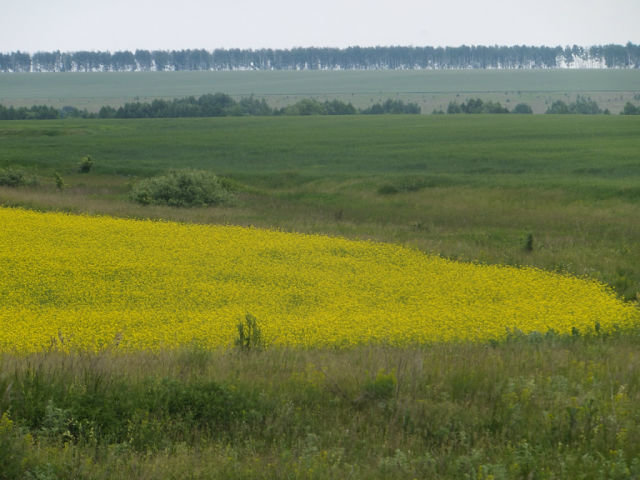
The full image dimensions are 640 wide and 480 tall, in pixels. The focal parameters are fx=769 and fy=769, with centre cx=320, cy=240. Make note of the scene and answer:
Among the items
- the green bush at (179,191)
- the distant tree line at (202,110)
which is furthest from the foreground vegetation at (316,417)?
the distant tree line at (202,110)

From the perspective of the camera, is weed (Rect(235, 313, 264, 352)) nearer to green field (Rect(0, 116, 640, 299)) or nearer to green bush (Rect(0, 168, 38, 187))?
green field (Rect(0, 116, 640, 299))

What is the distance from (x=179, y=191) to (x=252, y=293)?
62.3ft

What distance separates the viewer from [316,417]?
8.42m

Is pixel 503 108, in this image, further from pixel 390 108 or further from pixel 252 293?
pixel 252 293

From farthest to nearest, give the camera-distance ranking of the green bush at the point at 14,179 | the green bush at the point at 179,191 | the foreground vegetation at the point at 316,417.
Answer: the green bush at the point at 14,179 → the green bush at the point at 179,191 → the foreground vegetation at the point at 316,417

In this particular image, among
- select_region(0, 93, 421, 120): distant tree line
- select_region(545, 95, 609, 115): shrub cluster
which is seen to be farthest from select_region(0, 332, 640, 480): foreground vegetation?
select_region(545, 95, 609, 115): shrub cluster

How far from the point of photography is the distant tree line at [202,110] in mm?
111500

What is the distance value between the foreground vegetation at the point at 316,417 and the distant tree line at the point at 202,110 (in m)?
106

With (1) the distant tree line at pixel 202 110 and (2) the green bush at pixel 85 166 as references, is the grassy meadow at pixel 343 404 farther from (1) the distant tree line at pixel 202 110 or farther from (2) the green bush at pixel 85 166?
(1) the distant tree line at pixel 202 110

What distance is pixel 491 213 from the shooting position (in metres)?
34.3

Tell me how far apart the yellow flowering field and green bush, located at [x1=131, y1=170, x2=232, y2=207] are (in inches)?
424

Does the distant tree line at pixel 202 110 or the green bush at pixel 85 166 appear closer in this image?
the green bush at pixel 85 166

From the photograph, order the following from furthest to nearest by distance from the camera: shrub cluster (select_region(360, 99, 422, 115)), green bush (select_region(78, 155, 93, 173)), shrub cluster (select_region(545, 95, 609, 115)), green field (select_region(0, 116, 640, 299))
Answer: shrub cluster (select_region(360, 99, 422, 115)), shrub cluster (select_region(545, 95, 609, 115)), green bush (select_region(78, 155, 93, 173)), green field (select_region(0, 116, 640, 299))

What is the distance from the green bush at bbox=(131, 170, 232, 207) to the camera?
34.5 meters
